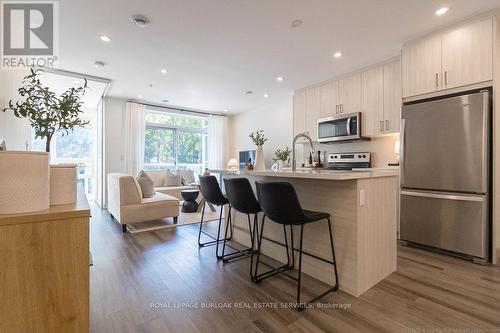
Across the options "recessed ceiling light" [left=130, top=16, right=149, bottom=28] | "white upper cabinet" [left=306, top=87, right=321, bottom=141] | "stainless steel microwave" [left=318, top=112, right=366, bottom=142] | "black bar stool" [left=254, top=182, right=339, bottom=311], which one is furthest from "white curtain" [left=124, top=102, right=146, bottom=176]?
"black bar stool" [left=254, top=182, right=339, bottom=311]

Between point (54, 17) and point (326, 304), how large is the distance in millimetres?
3759

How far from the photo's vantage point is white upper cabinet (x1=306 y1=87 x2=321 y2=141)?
15.1ft

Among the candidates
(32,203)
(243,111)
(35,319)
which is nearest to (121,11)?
(32,203)

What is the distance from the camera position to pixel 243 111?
7.25 metres

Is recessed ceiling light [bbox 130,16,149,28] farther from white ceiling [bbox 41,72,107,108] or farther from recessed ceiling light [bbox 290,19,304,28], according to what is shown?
white ceiling [bbox 41,72,107,108]

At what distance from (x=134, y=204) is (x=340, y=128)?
3623mm

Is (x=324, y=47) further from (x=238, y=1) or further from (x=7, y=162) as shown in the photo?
(x=7, y=162)

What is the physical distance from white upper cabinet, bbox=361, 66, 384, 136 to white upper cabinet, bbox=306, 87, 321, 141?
2.95 ft

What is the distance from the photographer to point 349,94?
4.08 metres

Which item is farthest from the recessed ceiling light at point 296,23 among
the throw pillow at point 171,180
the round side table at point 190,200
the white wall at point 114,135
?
the white wall at point 114,135

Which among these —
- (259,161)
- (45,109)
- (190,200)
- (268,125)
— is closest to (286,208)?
(259,161)

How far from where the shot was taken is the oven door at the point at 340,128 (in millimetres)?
3921

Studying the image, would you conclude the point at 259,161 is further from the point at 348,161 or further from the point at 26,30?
the point at 26,30

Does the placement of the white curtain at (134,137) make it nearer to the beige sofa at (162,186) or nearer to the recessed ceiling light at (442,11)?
the beige sofa at (162,186)
